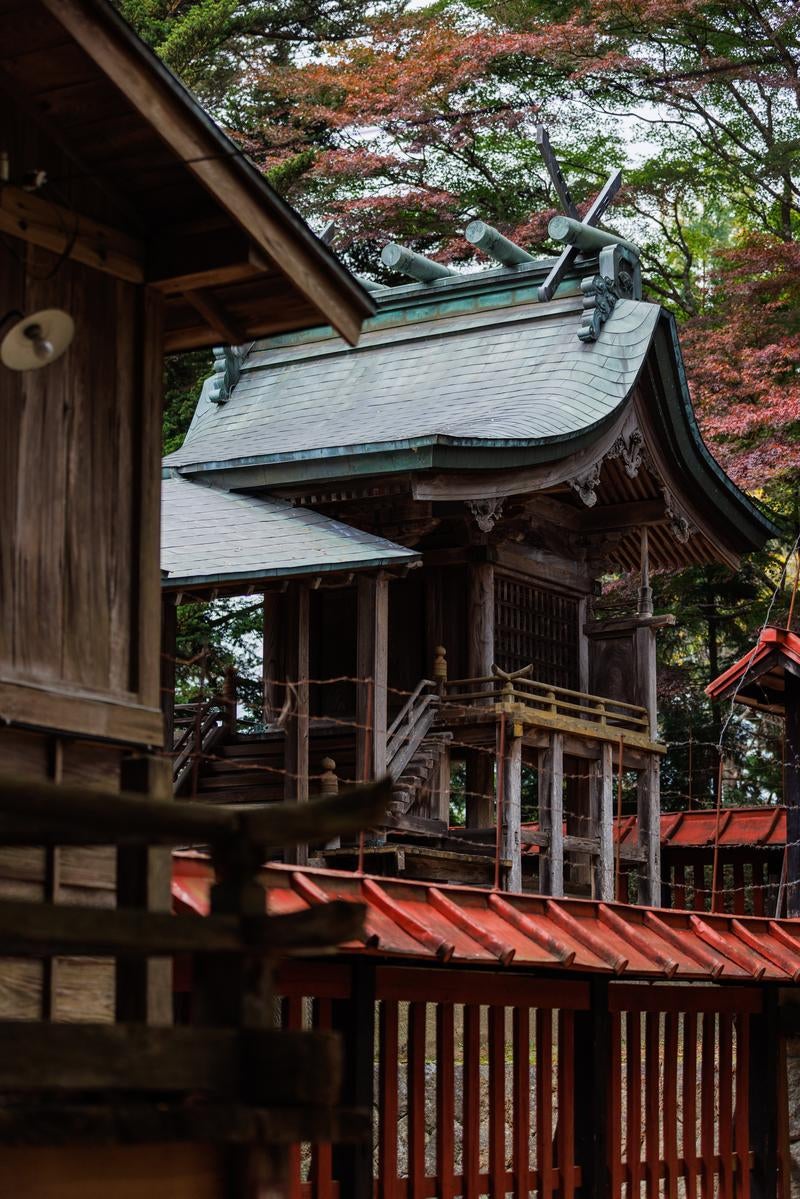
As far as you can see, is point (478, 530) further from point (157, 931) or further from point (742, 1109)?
point (157, 931)

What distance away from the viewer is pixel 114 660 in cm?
750

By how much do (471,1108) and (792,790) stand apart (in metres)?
7.04

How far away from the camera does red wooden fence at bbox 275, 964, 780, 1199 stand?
966 centimetres

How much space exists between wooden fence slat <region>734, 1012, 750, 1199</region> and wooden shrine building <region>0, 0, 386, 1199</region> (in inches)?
287

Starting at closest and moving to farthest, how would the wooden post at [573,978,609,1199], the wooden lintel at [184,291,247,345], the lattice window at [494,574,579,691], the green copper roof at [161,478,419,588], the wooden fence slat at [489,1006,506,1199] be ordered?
1. the wooden lintel at [184,291,247,345]
2. the wooden fence slat at [489,1006,506,1199]
3. the wooden post at [573,978,609,1199]
4. the green copper roof at [161,478,419,588]
5. the lattice window at [494,574,579,691]

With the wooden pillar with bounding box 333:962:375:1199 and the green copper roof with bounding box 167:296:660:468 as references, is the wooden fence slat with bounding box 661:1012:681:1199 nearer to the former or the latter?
the wooden pillar with bounding box 333:962:375:1199

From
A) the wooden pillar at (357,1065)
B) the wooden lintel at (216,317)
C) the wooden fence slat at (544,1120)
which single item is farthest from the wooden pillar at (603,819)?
the wooden lintel at (216,317)

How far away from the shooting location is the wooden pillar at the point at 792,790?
16469mm

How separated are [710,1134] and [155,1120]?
8.07 meters

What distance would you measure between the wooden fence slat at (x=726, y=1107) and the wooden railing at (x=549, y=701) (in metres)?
3.68

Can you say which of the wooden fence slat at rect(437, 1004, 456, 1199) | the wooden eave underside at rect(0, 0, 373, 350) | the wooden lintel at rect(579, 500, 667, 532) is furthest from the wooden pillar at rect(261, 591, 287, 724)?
the wooden eave underside at rect(0, 0, 373, 350)

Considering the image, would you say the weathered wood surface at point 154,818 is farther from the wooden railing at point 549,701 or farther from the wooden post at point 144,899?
the wooden railing at point 549,701

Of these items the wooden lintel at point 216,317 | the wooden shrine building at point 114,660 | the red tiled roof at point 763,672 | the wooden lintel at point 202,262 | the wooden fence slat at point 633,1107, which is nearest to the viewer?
the wooden shrine building at point 114,660

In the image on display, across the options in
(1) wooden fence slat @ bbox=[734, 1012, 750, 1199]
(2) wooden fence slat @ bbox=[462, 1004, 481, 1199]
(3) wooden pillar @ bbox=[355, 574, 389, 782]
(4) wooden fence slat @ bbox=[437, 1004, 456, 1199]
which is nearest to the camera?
(4) wooden fence slat @ bbox=[437, 1004, 456, 1199]
